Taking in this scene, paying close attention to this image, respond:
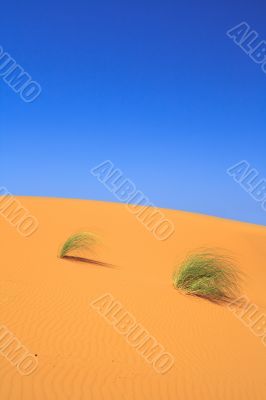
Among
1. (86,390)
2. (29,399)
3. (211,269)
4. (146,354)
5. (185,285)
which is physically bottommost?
(29,399)

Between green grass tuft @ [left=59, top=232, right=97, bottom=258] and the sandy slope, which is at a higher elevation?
green grass tuft @ [left=59, top=232, right=97, bottom=258]

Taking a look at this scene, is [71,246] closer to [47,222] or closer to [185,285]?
[185,285]

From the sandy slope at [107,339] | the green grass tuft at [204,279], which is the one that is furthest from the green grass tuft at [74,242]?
the green grass tuft at [204,279]

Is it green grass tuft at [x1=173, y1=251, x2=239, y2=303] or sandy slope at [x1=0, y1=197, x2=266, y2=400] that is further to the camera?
green grass tuft at [x1=173, y1=251, x2=239, y2=303]

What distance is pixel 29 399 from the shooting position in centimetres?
356

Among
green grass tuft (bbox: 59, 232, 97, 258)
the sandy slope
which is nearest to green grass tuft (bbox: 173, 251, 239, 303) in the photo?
the sandy slope

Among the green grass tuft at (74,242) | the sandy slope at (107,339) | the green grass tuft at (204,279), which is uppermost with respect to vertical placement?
the green grass tuft at (204,279)

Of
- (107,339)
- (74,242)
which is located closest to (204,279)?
(107,339)

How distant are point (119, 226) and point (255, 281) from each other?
7.04m

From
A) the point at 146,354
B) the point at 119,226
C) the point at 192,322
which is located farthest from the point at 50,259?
the point at 119,226

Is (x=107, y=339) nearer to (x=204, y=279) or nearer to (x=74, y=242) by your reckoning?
(x=204, y=279)

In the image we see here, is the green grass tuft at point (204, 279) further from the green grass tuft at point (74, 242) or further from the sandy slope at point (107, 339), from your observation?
the green grass tuft at point (74, 242)

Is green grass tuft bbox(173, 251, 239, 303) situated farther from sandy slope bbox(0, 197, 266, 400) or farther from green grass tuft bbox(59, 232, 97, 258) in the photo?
green grass tuft bbox(59, 232, 97, 258)

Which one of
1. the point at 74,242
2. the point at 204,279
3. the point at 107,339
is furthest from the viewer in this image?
the point at 74,242
